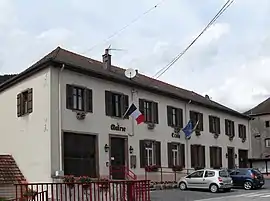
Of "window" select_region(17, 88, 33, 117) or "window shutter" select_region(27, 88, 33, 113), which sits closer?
"window shutter" select_region(27, 88, 33, 113)

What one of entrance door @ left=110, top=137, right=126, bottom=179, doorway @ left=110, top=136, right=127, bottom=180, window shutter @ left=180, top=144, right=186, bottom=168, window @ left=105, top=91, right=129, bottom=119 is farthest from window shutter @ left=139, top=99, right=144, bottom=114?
window shutter @ left=180, top=144, right=186, bottom=168

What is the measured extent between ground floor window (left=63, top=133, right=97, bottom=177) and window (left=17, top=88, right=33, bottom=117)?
2911 mm

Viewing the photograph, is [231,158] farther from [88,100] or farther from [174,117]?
[88,100]

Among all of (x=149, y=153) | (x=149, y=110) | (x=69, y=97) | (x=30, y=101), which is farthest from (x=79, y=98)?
(x=149, y=153)

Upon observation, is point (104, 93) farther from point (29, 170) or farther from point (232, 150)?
point (232, 150)

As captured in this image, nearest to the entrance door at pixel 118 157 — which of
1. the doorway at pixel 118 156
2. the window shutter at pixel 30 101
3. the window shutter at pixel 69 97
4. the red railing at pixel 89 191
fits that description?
the doorway at pixel 118 156

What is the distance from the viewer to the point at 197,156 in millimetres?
40594

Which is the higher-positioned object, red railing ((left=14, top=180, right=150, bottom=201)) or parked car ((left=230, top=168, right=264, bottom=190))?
red railing ((left=14, top=180, right=150, bottom=201))

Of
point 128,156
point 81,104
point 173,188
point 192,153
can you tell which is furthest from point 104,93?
point 192,153

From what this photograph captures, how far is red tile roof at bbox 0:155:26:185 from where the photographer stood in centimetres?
2766

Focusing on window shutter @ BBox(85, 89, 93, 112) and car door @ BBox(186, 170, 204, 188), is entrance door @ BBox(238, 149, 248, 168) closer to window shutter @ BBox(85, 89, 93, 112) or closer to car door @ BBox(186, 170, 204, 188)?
car door @ BBox(186, 170, 204, 188)

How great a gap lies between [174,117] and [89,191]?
22124mm

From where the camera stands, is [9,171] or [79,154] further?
[79,154]

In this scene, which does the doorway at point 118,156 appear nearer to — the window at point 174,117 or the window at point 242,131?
the window at point 174,117
